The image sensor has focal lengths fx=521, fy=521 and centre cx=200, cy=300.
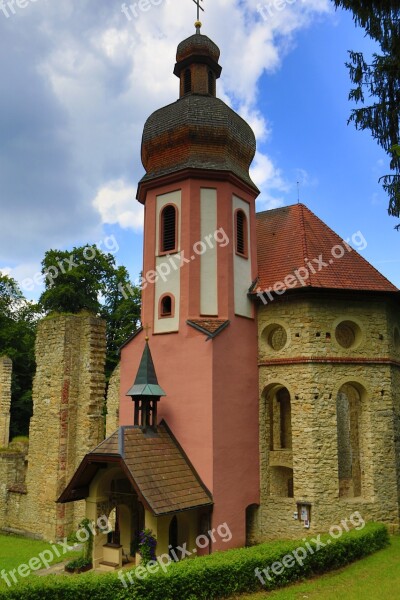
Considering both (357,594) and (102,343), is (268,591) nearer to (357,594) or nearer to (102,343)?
(357,594)

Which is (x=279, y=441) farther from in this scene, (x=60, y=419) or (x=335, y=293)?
(x=60, y=419)

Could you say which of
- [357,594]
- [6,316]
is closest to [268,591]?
[357,594]

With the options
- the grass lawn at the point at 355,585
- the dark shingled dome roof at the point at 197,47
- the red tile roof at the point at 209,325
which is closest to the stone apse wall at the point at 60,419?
the red tile roof at the point at 209,325

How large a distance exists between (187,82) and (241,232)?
586 cm

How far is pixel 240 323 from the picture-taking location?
609 inches

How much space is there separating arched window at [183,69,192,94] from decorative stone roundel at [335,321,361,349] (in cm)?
945

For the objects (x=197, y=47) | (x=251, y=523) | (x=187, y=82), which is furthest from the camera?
(x=187, y=82)

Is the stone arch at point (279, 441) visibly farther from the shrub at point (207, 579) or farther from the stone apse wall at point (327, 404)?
the shrub at point (207, 579)

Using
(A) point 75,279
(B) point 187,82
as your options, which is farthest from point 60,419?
(A) point 75,279

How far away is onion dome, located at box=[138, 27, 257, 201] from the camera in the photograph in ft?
52.9

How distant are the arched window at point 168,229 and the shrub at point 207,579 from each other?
28.7 ft

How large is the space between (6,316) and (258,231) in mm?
22775

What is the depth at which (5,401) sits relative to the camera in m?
22.5

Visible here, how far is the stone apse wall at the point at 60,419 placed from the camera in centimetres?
1756
